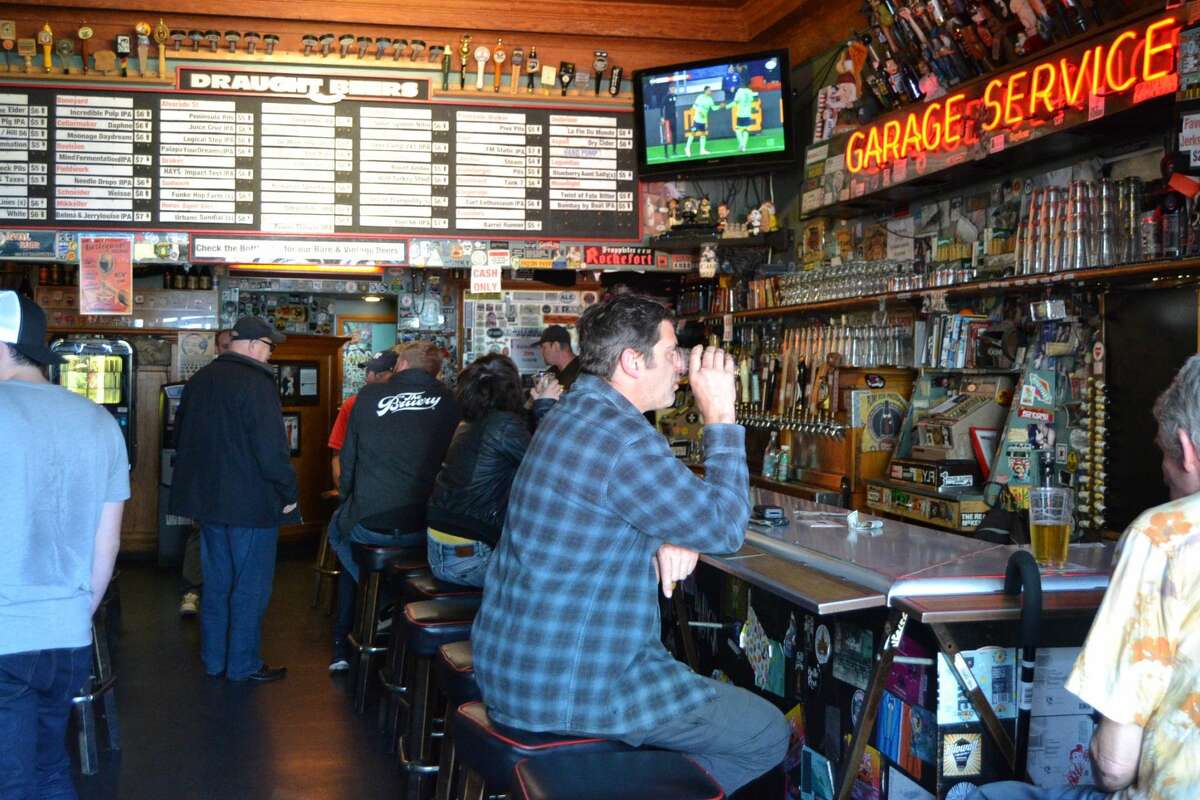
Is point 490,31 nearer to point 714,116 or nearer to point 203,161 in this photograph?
point 714,116

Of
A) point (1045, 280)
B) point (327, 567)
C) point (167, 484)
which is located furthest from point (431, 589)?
point (167, 484)

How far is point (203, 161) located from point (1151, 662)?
5.84 meters

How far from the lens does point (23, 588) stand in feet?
8.23

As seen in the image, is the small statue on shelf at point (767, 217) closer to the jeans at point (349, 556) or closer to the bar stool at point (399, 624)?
the jeans at point (349, 556)

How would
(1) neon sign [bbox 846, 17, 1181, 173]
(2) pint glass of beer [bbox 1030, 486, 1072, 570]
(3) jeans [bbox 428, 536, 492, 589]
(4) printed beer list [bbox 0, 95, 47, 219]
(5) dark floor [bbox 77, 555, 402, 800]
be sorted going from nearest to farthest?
(2) pint glass of beer [bbox 1030, 486, 1072, 570], (1) neon sign [bbox 846, 17, 1181, 173], (5) dark floor [bbox 77, 555, 402, 800], (3) jeans [bbox 428, 536, 492, 589], (4) printed beer list [bbox 0, 95, 47, 219]

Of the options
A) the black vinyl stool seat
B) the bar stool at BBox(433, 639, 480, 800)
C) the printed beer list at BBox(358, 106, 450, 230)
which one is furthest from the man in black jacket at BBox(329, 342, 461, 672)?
the bar stool at BBox(433, 639, 480, 800)

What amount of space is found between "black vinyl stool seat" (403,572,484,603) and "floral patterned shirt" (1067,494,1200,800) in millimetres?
2392

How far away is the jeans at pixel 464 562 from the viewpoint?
387 centimetres

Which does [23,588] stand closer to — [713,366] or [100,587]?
[100,587]

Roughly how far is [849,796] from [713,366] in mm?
1176

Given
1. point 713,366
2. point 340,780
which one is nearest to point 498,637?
point 713,366

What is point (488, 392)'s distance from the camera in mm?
4113

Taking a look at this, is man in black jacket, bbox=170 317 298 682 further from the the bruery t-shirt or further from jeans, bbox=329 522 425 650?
the the bruery t-shirt

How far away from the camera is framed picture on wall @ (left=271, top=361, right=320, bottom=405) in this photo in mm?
8570
